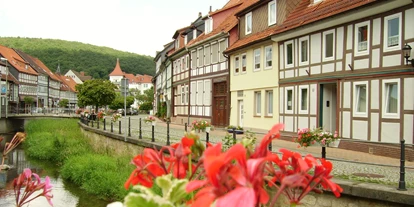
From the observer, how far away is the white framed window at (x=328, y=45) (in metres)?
15.9

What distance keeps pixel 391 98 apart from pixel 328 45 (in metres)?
3.82

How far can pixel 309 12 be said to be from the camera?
17.2 m

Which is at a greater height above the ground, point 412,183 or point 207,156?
point 207,156

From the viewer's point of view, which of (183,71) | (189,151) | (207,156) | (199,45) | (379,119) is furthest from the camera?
(183,71)

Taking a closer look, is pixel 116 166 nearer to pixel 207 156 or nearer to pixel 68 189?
pixel 68 189

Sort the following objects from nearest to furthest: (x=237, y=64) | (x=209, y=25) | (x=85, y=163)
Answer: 1. (x=85, y=163)
2. (x=237, y=64)
3. (x=209, y=25)

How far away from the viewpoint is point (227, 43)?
25812 millimetres

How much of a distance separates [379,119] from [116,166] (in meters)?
10.1

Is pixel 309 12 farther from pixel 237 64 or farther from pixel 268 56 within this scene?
pixel 237 64

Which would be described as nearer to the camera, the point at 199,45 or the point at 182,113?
the point at 199,45

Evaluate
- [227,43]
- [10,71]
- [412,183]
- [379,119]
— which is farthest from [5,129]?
[412,183]

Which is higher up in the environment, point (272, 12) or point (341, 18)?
point (272, 12)

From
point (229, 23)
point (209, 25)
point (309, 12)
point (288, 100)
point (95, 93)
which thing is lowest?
point (288, 100)

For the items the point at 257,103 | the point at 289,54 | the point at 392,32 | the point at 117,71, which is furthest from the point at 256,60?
the point at 117,71
